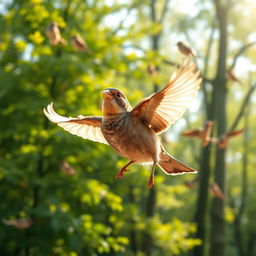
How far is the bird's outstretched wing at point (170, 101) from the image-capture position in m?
1.50

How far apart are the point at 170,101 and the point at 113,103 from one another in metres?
0.24

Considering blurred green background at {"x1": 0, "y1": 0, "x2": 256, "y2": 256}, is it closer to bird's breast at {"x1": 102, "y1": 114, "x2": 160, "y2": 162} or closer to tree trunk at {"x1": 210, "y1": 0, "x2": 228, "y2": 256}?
tree trunk at {"x1": 210, "y1": 0, "x2": 228, "y2": 256}

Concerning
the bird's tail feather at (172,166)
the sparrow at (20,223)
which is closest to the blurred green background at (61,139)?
the sparrow at (20,223)

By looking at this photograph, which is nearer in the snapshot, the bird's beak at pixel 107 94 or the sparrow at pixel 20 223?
the bird's beak at pixel 107 94

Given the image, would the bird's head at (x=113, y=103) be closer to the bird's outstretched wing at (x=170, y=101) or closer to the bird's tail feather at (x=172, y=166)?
the bird's outstretched wing at (x=170, y=101)

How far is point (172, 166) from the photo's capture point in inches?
77.1

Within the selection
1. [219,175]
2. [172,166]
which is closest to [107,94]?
[172,166]

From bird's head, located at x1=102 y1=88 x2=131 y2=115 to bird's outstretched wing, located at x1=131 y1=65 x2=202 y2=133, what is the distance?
0.17ft

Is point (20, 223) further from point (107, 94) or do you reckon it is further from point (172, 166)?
point (107, 94)

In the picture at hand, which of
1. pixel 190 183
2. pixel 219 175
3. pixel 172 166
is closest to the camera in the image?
pixel 172 166

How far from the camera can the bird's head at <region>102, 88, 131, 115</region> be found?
162 centimetres

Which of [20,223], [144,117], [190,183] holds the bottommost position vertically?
[20,223]

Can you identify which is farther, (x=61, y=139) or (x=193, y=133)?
(x=61, y=139)

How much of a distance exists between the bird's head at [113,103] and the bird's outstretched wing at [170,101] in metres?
0.05
